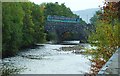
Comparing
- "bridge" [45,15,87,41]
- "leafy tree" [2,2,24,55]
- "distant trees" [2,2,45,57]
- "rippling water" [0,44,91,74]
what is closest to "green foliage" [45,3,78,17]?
"bridge" [45,15,87,41]

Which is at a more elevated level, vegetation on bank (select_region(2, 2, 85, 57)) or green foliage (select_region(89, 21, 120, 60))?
green foliage (select_region(89, 21, 120, 60))

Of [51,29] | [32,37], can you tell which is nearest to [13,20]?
[32,37]

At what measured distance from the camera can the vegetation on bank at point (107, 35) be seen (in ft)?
18.1

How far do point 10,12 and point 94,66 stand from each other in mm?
24000

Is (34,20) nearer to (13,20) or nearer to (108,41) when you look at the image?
(13,20)

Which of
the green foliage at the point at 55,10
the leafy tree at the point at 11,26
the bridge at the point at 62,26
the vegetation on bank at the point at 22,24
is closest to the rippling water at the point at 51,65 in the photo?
the leafy tree at the point at 11,26

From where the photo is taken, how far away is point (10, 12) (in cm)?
2927

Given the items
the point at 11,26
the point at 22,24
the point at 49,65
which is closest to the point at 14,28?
the point at 11,26

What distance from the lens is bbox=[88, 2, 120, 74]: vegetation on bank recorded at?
5.52 meters

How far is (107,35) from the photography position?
5.68 m

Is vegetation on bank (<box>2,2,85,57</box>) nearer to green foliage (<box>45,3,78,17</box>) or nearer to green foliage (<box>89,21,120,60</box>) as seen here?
green foliage (<box>45,3,78,17</box>)

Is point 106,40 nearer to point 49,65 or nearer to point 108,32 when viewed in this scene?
point 108,32

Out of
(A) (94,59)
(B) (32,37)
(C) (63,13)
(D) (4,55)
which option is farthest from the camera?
(C) (63,13)

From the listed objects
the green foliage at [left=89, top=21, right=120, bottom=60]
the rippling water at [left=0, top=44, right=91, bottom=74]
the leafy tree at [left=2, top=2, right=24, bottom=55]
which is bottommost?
the rippling water at [left=0, top=44, right=91, bottom=74]
